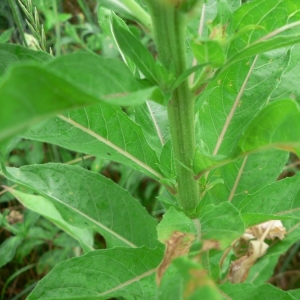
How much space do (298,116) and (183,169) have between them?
0.93 ft

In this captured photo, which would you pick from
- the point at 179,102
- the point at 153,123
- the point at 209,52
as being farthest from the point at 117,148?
the point at 209,52

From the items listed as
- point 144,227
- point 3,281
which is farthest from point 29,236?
point 144,227

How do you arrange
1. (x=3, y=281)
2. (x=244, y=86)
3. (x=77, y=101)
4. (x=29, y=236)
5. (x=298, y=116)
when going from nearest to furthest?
(x=77, y=101) < (x=298, y=116) < (x=244, y=86) < (x=29, y=236) < (x=3, y=281)

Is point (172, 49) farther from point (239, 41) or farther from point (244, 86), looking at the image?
point (244, 86)

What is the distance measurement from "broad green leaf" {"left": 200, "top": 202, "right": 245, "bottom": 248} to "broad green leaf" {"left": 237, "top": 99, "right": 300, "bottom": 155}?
115 millimetres

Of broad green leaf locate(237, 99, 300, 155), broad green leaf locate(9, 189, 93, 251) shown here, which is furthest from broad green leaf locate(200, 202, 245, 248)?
broad green leaf locate(9, 189, 93, 251)

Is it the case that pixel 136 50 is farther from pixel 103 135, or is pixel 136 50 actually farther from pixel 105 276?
pixel 105 276

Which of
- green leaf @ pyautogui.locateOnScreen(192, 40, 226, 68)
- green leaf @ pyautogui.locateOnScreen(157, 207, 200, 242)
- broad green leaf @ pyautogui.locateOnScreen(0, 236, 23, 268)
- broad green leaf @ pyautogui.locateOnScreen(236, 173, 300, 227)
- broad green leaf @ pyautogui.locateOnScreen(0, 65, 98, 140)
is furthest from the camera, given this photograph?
broad green leaf @ pyautogui.locateOnScreen(0, 236, 23, 268)

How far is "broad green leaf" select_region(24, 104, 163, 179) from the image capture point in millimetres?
1035

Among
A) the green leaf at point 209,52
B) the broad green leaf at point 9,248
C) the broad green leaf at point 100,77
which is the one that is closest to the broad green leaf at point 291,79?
the green leaf at point 209,52

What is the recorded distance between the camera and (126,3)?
2.73 ft

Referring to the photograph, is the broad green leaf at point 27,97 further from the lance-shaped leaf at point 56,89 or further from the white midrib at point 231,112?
the white midrib at point 231,112

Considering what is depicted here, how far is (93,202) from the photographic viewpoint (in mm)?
1223

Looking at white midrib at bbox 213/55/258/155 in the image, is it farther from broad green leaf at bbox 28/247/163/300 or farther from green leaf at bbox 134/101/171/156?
broad green leaf at bbox 28/247/163/300
